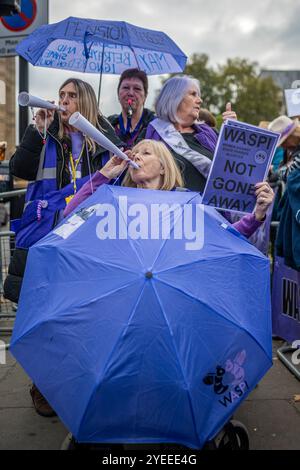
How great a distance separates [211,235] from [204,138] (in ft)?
5.33

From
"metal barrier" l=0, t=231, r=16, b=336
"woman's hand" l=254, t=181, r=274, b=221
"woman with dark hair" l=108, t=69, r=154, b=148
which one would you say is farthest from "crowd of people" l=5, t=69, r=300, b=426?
"metal barrier" l=0, t=231, r=16, b=336

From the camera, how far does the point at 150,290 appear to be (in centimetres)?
242

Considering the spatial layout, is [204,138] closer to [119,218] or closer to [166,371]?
[119,218]

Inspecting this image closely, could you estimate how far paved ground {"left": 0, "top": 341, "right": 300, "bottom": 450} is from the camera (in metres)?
3.43

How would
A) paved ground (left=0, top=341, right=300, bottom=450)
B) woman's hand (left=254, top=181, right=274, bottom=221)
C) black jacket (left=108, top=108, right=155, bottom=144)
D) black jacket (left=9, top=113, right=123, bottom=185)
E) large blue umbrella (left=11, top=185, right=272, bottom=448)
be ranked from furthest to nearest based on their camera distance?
1. black jacket (left=108, top=108, right=155, bottom=144)
2. black jacket (left=9, top=113, right=123, bottom=185)
3. woman's hand (left=254, top=181, right=274, bottom=221)
4. paved ground (left=0, top=341, right=300, bottom=450)
5. large blue umbrella (left=11, top=185, right=272, bottom=448)

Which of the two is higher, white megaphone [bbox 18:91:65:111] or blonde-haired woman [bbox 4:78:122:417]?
white megaphone [bbox 18:91:65:111]

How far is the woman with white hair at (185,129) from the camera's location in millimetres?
4055

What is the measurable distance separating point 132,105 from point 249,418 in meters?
2.44

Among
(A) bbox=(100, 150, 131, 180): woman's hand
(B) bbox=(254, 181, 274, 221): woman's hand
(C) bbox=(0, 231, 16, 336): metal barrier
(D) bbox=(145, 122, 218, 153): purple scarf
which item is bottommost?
(C) bbox=(0, 231, 16, 336): metal barrier

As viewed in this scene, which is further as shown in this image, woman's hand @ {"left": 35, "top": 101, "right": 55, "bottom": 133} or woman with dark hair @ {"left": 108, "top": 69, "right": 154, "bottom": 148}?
woman with dark hair @ {"left": 108, "top": 69, "right": 154, "bottom": 148}

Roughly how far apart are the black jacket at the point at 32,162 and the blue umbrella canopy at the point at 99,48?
2.43 feet

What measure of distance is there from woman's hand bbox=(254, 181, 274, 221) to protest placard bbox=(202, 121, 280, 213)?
0.05 m

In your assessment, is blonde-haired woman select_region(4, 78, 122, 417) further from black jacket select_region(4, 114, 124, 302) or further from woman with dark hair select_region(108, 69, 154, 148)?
woman with dark hair select_region(108, 69, 154, 148)
